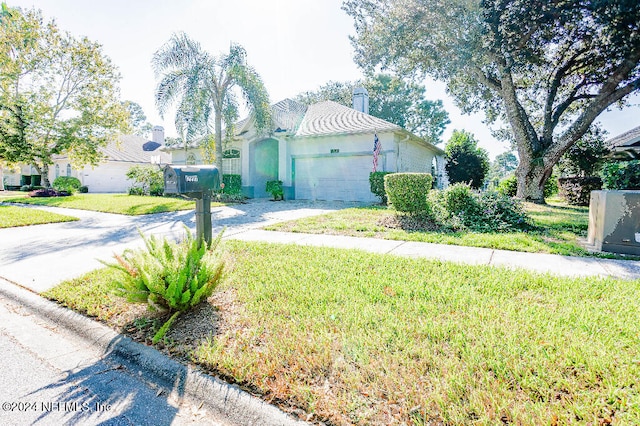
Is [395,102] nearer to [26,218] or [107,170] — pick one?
[107,170]

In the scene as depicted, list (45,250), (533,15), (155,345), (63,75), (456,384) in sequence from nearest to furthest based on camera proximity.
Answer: (456,384)
(155,345)
(45,250)
(533,15)
(63,75)

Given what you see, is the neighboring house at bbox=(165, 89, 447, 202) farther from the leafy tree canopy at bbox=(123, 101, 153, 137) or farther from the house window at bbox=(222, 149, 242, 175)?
the leafy tree canopy at bbox=(123, 101, 153, 137)

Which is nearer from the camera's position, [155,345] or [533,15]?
[155,345]

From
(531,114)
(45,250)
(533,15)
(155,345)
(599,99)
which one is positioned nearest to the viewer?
(155,345)

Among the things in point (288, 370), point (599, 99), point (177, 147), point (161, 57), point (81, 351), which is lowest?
point (81, 351)

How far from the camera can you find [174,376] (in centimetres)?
212

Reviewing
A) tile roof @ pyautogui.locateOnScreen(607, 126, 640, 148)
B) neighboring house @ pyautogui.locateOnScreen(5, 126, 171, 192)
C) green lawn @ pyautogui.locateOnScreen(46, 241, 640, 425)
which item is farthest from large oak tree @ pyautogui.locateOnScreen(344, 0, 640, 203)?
neighboring house @ pyautogui.locateOnScreen(5, 126, 171, 192)

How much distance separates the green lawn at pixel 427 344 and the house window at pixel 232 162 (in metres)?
15.3

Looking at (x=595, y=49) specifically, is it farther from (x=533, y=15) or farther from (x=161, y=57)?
(x=161, y=57)

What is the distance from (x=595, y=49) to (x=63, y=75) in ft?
89.2

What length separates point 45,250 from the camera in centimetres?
558

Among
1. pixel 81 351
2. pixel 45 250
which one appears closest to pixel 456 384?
pixel 81 351

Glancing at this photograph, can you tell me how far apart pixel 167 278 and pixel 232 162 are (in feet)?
56.0

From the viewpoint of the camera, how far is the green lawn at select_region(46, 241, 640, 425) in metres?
1.72
